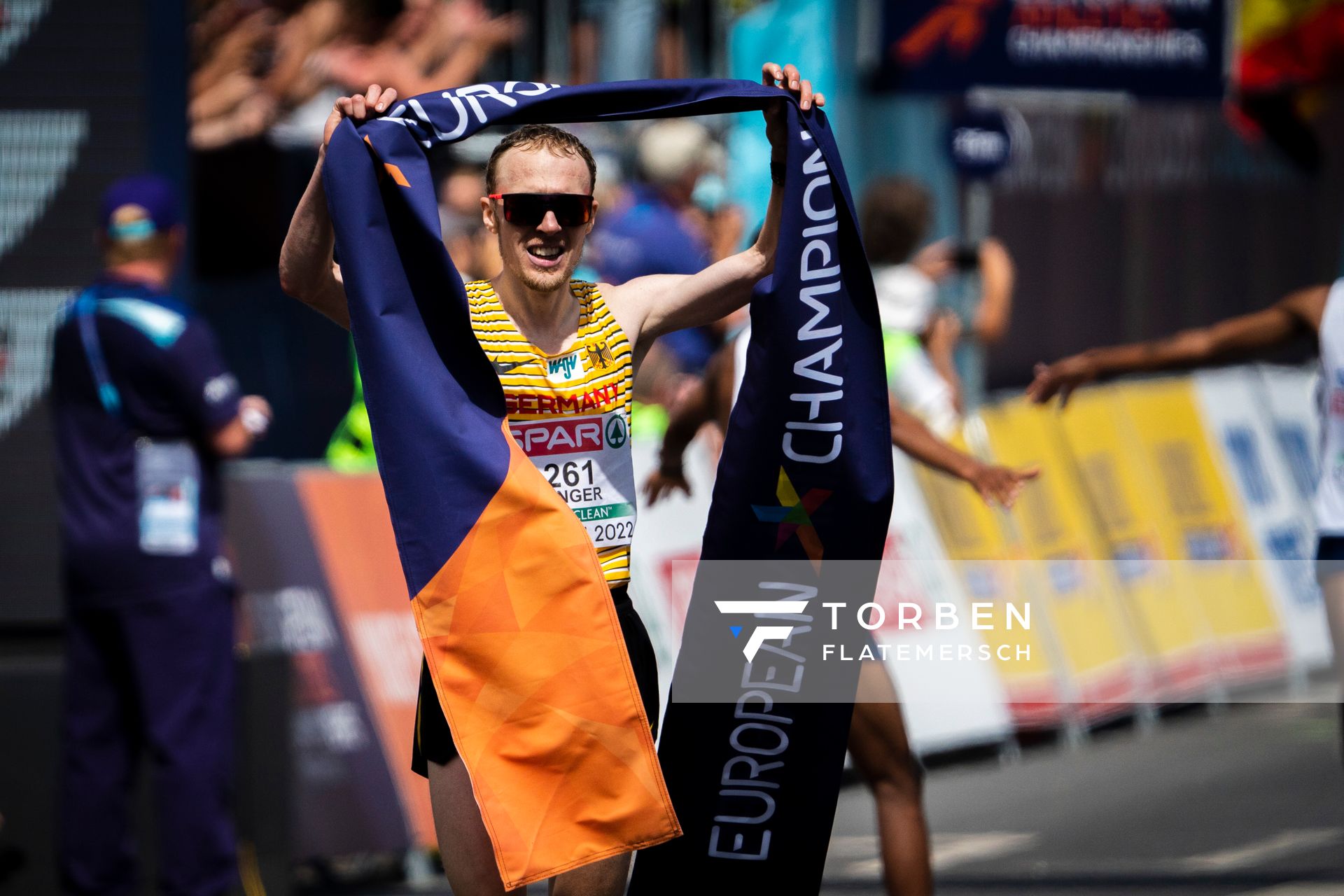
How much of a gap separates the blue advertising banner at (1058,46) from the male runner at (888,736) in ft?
13.7

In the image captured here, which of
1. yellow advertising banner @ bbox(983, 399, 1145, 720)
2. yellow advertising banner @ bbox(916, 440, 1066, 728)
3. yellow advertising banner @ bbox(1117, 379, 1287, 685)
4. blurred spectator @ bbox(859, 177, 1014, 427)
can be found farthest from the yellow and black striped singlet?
yellow advertising banner @ bbox(1117, 379, 1287, 685)

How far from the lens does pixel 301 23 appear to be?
970 cm

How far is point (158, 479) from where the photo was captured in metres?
6.04

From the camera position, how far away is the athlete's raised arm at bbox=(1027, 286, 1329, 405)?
17.9 ft

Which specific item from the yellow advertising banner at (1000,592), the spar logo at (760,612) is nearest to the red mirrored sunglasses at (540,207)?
the spar logo at (760,612)

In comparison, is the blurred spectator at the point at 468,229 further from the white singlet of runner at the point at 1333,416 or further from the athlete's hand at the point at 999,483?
the white singlet of runner at the point at 1333,416

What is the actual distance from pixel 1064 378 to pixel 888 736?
1236mm

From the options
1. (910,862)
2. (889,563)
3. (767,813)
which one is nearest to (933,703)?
(889,563)

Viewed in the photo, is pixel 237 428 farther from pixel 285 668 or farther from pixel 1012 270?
pixel 1012 270

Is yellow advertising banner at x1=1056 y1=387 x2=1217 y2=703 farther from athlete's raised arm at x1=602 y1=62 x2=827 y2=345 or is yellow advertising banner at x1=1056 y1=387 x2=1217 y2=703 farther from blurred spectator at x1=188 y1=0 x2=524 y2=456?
athlete's raised arm at x1=602 y1=62 x2=827 y2=345

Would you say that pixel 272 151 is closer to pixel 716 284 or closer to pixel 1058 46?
pixel 1058 46

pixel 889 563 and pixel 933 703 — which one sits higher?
pixel 889 563

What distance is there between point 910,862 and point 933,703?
353 centimetres

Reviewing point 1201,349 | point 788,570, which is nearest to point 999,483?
point 1201,349
